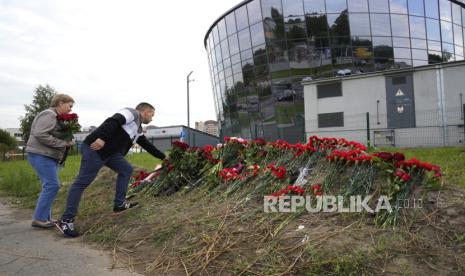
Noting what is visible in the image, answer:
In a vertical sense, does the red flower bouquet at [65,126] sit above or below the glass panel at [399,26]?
below

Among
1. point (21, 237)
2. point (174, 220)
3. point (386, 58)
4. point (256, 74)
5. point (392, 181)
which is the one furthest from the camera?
point (256, 74)

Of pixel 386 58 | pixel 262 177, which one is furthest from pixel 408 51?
pixel 262 177

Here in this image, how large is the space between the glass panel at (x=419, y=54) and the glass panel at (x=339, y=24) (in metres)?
4.47

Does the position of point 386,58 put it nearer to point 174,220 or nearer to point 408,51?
point 408,51

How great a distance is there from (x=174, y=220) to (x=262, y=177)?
118 centimetres

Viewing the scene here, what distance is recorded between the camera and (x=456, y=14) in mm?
26766

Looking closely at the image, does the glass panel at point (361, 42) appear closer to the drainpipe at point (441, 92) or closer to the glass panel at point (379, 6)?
the glass panel at point (379, 6)

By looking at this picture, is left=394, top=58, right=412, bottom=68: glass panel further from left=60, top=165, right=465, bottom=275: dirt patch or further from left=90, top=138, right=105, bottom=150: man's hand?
left=90, top=138, right=105, bottom=150: man's hand

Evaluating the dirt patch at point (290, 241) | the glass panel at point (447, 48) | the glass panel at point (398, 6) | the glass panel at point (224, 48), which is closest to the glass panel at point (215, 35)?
the glass panel at point (224, 48)

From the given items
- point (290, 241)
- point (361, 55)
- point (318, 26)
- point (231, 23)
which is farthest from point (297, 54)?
point (290, 241)

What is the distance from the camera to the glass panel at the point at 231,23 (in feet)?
92.3

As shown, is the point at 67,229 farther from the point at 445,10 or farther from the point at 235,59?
the point at 445,10

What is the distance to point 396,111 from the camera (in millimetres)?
16812

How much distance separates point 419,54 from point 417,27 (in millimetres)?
1735
